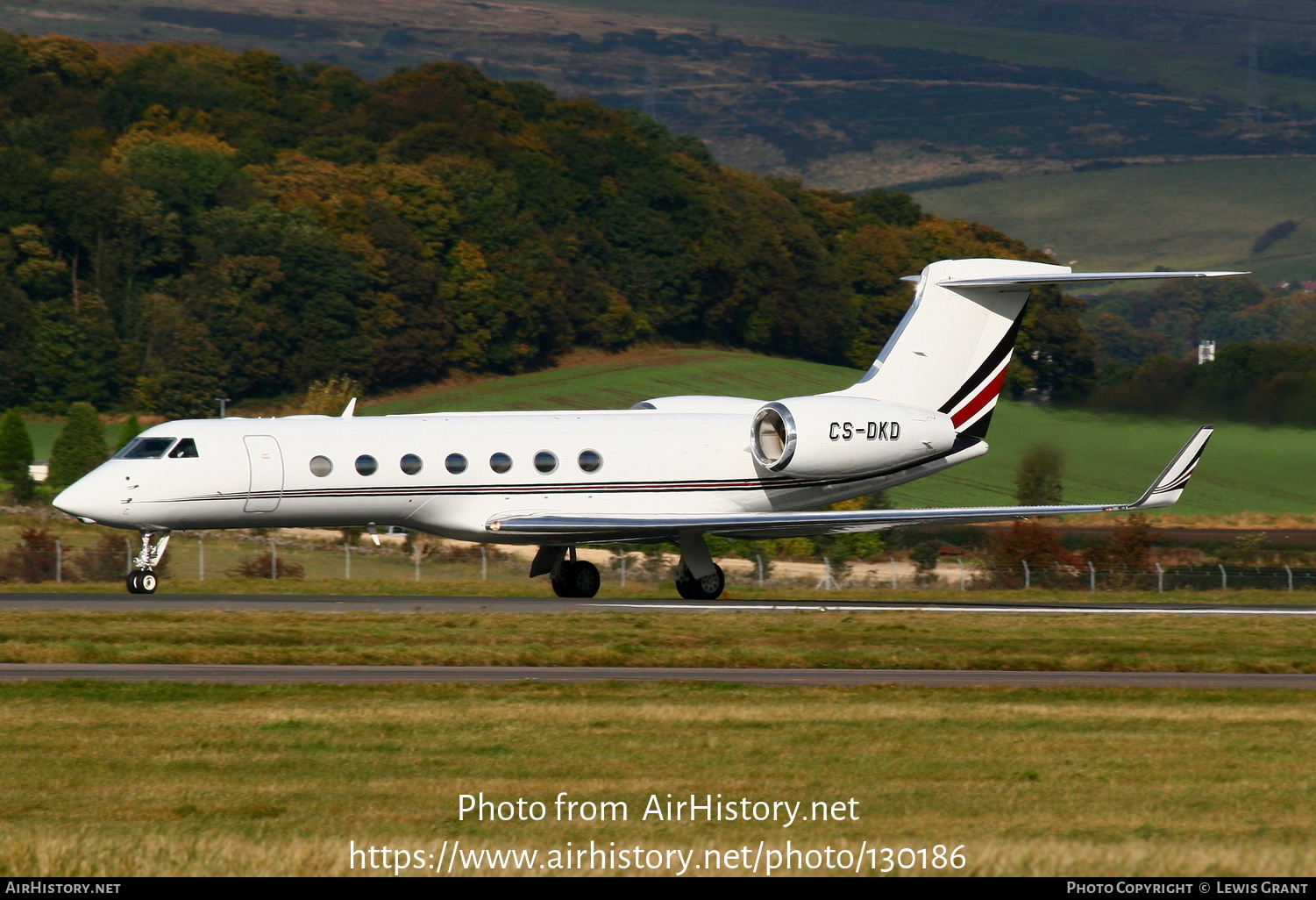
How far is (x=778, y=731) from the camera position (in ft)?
46.4

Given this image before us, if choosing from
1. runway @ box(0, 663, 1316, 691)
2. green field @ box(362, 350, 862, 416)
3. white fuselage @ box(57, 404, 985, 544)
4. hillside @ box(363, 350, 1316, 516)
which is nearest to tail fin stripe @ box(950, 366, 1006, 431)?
white fuselage @ box(57, 404, 985, 544)

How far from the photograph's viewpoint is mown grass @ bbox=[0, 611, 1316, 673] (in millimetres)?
19500

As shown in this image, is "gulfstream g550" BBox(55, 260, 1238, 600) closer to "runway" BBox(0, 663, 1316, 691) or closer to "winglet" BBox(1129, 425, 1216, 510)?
"winglet" BBox(1129, 425, 1216, 510)

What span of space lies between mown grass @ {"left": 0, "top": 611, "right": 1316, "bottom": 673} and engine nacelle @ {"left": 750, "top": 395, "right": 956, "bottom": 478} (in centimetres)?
446

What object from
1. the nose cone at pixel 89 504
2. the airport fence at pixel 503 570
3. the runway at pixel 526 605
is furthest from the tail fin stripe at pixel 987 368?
the nose cone at pixel 89 504

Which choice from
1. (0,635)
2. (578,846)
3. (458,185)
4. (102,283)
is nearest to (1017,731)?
(578,846)

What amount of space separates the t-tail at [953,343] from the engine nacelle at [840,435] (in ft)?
2.21

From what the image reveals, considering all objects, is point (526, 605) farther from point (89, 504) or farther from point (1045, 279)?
point (1045, 279)

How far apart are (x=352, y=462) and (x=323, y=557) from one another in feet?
45.5

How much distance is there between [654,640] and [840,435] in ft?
29.6

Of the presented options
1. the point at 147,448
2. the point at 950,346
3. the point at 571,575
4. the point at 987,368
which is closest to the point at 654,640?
the point at 571,575

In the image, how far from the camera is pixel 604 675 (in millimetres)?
18125

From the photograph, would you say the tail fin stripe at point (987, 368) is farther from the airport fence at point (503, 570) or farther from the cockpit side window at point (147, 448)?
the cockpit side window at point (147, 448)
